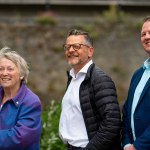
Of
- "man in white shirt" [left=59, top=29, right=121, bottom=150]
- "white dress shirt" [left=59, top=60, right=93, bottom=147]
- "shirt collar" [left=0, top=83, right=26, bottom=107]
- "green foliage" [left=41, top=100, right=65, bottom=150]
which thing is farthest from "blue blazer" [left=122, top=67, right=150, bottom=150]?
"green foliage" [left=41, top=100, right=65, bottom=150]

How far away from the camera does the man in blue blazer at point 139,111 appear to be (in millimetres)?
3457

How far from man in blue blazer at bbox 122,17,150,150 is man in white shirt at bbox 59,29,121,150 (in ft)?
0.33

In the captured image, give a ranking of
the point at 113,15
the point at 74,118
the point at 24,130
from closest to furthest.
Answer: the point at 24,130 < the point at 74,118 < the point at 113,15

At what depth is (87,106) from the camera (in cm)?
358

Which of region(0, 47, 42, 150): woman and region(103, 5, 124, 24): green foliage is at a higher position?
region(103, 5, 124, 24): green foliage

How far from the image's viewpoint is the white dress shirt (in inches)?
143

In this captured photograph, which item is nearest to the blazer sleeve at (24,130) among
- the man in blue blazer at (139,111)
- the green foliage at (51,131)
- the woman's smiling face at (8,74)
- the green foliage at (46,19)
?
the woman's smiling face at (8,74)

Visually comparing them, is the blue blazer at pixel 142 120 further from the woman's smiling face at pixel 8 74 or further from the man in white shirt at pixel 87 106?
the woman's smiling face at pixel 8 74

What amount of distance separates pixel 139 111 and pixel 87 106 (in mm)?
395

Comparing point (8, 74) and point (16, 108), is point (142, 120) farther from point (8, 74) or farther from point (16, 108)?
point (8, 74)

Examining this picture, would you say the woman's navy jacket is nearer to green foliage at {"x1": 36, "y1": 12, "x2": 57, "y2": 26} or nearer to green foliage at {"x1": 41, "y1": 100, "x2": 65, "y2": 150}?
green foliage at {"x1": 41, "y1": 100, "x2": 65, "y2": 150}

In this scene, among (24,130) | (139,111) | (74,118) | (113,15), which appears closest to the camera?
(24,130)

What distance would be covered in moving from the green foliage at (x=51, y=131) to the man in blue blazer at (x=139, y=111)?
5.30ft

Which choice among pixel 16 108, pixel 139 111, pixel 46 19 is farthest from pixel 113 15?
pixel 16 108
